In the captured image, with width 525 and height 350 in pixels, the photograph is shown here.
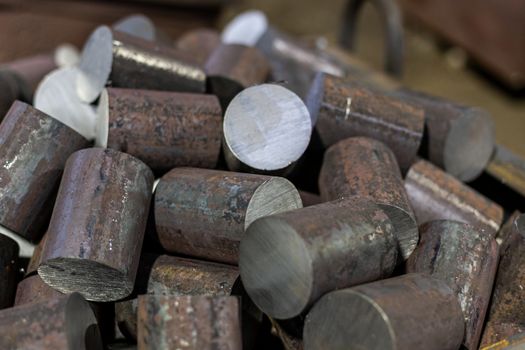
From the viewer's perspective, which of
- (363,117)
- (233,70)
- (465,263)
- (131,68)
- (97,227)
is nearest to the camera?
(97,227)

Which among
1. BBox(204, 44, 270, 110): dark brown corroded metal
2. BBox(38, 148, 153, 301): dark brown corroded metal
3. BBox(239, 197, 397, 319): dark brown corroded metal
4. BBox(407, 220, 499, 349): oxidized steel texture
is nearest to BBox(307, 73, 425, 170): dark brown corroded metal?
BBox(204, 44, 270, 110): dark brown corroded metal

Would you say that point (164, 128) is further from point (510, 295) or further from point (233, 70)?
point (510, 295)

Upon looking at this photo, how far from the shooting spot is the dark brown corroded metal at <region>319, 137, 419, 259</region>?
1978 millimetres

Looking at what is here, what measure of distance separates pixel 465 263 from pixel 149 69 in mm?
1370

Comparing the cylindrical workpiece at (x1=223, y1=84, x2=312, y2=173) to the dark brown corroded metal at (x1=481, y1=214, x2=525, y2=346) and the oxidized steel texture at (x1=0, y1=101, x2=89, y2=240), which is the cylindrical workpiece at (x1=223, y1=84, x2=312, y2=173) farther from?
the dark brown corroded metal at (x1=481, y1=214, x2=525, y2=346)

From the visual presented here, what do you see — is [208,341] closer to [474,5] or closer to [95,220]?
[95,220]

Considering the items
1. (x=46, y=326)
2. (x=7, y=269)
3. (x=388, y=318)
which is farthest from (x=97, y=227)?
(x=388, y=318)

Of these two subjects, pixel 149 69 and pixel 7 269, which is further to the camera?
pixel 149 69

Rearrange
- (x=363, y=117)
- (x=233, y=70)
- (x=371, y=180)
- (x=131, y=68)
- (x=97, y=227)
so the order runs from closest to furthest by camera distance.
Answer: (x=97, y=227) < (x=371, y=180) < (x=363, y=117) < (x=131, y=68) < (x=233, y=70)

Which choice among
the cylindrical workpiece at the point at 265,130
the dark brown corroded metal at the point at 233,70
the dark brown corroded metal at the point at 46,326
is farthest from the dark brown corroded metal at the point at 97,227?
the dark brown corroded metal at the point at 233,70

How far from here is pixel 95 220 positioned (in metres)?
1.80

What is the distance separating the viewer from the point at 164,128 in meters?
2.15

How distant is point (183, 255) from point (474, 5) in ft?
14.3

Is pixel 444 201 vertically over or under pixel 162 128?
under
